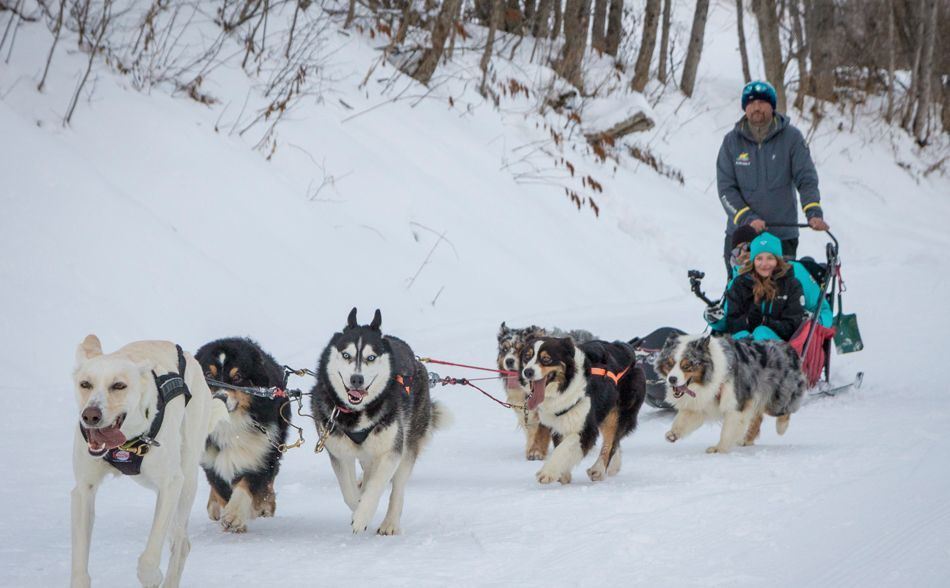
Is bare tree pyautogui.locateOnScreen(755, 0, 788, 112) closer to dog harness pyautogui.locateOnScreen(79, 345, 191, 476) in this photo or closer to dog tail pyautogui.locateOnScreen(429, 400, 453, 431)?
dog tail pyautogui.locateOnScreen(429, 400, 453, 431)

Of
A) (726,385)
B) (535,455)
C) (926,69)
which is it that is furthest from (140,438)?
(926,69)

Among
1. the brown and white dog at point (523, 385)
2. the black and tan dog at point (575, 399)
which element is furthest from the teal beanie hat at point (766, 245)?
the black and tan dog at point (575, 399)

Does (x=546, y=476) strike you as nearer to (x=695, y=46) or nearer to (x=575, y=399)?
(x=575, y=399)

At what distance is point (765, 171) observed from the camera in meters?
8.14

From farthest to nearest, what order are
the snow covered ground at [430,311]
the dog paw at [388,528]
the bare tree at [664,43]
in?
the bare tree at [664,43]
the dog paw at [388,528]
the snow covered ground at [430,311]

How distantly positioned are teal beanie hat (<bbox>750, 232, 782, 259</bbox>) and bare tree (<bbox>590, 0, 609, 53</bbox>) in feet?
50.7

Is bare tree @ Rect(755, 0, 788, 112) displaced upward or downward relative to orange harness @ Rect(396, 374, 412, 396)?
upward

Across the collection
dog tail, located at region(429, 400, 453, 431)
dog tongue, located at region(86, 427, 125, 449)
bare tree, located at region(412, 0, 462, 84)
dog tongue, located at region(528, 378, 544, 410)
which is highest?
bare tree, located at region(412, 0, 462, 84)

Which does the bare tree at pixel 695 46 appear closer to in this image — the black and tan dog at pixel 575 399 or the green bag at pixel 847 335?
the green bag at pixel 847 335

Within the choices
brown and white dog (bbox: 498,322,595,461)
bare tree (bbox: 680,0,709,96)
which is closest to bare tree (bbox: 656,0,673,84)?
bare tree (bbox: 680,0,709,96)

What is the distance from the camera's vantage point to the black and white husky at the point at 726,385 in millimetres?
6402

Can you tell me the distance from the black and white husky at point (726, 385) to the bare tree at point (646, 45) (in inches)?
584

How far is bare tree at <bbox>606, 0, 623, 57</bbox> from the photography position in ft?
74.2

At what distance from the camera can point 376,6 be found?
57.3 feet
